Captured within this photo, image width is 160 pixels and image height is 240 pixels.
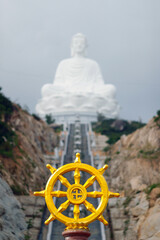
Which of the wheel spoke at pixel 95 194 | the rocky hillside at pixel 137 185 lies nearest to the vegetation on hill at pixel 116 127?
the rocky hillside at pixel 137 185

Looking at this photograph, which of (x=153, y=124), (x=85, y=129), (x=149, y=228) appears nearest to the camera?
(x=149, y=228)

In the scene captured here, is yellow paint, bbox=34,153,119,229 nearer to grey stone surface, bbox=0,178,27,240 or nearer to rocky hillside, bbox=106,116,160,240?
grey stone surface, bbox=0,178,27,240

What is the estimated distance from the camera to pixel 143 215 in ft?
41.7

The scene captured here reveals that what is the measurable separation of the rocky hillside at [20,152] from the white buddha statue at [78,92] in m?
14.2

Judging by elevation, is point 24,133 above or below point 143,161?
above

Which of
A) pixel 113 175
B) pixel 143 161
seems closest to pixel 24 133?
pixel 113 175

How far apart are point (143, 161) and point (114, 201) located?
367 cm

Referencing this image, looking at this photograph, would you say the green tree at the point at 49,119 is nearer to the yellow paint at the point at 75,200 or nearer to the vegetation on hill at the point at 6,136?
the vegetation on hill at the point at 6,136

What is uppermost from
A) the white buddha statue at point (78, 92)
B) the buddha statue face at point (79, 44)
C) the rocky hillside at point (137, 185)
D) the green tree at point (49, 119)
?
the buddha statue face at point (79, 44)

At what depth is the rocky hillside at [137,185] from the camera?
12219 millimetres

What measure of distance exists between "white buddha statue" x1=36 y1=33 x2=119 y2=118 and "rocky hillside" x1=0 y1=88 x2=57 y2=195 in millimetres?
14183

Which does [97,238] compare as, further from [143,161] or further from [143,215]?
[143,161]

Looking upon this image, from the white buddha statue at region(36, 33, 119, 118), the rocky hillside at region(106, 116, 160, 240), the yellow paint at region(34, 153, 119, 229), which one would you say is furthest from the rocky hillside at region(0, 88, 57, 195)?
the white buddha statue at region(36, 33, 119, 118)

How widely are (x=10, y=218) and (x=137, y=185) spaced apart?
656cm
